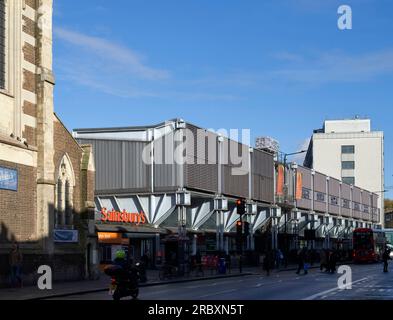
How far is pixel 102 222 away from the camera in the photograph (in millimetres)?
49656

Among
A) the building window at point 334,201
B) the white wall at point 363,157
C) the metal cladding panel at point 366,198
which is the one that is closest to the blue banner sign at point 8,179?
the building window at point 334,201

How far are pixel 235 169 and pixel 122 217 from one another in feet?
56.4

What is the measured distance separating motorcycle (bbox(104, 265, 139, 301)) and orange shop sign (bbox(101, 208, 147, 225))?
33924mm

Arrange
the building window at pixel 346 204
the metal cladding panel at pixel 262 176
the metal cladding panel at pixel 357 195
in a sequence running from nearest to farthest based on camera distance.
Result: 1. the metal cladding panel at pixel 262 176
2. the building window at pixel 346 204
3. the metal cladding panel at pixel 357 195

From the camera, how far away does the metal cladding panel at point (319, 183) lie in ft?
308

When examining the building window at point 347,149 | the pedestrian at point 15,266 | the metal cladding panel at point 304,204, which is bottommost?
the pedestrian at point 15,266

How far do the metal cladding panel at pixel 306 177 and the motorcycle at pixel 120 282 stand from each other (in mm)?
70899

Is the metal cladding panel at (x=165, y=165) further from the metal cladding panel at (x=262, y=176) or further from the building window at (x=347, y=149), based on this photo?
the building window at (x=347, y=149)

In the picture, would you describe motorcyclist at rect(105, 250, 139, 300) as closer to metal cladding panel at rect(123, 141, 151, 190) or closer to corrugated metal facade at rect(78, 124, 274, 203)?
corrugated metal facade at rect(78, 124, 274, 203)

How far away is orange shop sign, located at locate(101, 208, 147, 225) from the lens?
166 ft

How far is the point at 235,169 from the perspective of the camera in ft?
218

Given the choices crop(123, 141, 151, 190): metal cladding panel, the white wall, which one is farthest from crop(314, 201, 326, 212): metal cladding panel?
the white wall
